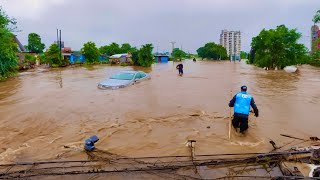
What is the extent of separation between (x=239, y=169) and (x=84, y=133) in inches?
182

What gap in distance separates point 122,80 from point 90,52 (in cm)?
4343

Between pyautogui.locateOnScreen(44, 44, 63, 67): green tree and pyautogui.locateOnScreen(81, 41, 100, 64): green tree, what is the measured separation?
10.5 metres

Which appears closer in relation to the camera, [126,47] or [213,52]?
[126,47]

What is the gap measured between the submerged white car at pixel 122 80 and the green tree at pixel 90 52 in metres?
41.4

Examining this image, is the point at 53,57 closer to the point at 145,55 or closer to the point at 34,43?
→ the point at 145,55

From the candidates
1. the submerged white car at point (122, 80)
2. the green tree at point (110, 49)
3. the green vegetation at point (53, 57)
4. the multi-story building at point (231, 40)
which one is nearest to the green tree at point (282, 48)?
the submerged white car at point (122, 80)

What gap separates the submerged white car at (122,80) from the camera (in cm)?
1647

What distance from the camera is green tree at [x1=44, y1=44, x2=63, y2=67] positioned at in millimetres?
47375

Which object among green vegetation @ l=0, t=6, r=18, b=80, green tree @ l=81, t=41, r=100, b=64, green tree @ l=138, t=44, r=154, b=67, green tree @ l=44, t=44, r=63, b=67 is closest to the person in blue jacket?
green vegetation @ l=0, t=6, r=18, b=80

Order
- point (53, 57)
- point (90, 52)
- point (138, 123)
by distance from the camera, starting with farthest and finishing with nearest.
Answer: point (90, 52)
point (53, 57)
point (138, 123)

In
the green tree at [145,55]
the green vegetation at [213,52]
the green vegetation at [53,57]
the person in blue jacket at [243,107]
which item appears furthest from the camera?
the green vegetation at [213,52]

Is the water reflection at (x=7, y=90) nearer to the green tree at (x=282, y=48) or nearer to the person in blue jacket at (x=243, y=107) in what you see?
the person in blue jacket at (x=243, y=107)

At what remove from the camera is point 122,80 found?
57.4 feet

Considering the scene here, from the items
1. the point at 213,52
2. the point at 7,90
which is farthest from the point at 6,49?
the point at 213,52
